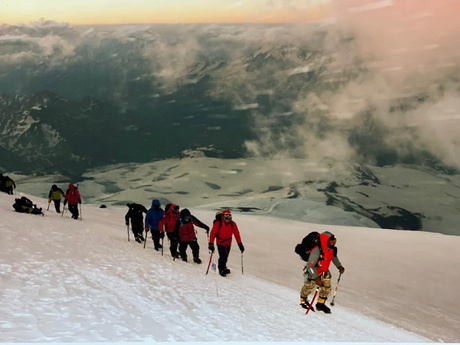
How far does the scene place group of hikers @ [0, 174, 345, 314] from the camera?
6852mm

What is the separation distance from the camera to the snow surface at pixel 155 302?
15.8ft

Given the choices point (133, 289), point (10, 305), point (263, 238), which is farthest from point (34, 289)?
point (263, 238)

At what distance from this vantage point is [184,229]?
10.0 metres

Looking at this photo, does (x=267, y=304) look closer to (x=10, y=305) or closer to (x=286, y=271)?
(x=10, y=305)

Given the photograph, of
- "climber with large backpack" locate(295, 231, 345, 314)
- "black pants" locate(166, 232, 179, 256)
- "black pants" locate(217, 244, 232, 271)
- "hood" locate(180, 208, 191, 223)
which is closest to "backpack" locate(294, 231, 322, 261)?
"climber with large backpack" locate(295, 231, 345, 314)

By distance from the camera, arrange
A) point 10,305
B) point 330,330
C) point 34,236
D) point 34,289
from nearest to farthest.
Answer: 1. point 10,305
2. point 34,289
3. point 330,330
4. point 34,236

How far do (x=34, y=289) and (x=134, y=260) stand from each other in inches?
130

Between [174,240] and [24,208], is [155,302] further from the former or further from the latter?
[24,208]

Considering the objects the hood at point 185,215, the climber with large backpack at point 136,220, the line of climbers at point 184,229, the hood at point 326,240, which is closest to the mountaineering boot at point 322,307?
the hood at point 326,240

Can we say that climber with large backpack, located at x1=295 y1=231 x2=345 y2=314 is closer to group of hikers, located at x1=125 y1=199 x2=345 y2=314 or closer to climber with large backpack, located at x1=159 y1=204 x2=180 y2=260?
group of hikers, located at x1=125 y1=199 x2=345 y2=314

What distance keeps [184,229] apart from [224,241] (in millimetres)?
1328

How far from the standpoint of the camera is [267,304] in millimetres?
7141

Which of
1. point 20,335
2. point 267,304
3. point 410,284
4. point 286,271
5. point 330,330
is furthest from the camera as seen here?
point 410,284

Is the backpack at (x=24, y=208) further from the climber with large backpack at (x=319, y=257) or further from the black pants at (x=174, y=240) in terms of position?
the climber with large backpack at (x=319, y=257)
